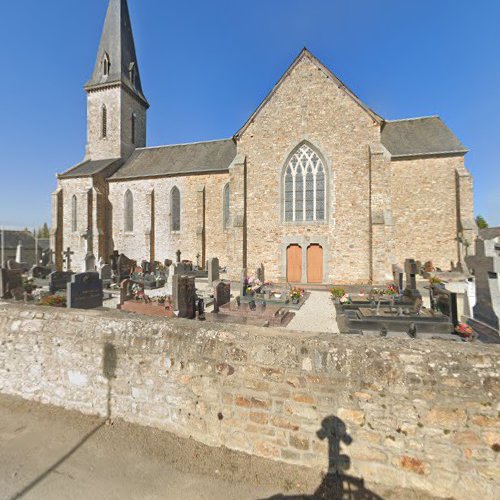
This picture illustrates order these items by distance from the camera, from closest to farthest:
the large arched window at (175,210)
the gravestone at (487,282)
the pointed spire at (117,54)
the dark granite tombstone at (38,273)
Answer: the gravestone at (487,282)
the dark granite tombstone at (38,273)
the large arched window at (175,210)
the pointed spire at (117,54)

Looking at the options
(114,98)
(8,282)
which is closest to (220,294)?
(8,282)

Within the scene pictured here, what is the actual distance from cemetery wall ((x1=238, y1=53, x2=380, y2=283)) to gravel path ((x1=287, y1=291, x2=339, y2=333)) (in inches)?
161

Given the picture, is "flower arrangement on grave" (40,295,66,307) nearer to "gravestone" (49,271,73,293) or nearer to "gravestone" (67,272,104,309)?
"gravestone" (67,272,104,309)

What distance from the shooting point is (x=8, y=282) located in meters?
9.87

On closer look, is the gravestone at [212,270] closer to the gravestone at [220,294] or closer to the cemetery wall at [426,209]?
the gravestone at [220,294]

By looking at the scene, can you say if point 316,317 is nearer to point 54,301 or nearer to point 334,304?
point 334,304

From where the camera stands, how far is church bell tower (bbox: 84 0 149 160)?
24203 millimetres

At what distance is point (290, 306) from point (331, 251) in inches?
240

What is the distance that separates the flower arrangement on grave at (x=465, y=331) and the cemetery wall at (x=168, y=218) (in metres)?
14.9

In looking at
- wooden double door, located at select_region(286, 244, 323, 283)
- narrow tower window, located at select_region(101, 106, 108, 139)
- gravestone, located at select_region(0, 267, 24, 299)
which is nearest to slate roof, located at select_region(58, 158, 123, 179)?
narrow tower window, located at select_region(101, 106, 108, 139)

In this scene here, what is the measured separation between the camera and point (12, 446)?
3.11m

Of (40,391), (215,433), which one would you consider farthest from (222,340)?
(40,391)

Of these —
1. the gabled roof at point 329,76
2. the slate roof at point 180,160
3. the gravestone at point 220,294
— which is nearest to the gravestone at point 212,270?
the gravestone at point 220,294

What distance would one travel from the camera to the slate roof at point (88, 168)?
2153 cm
